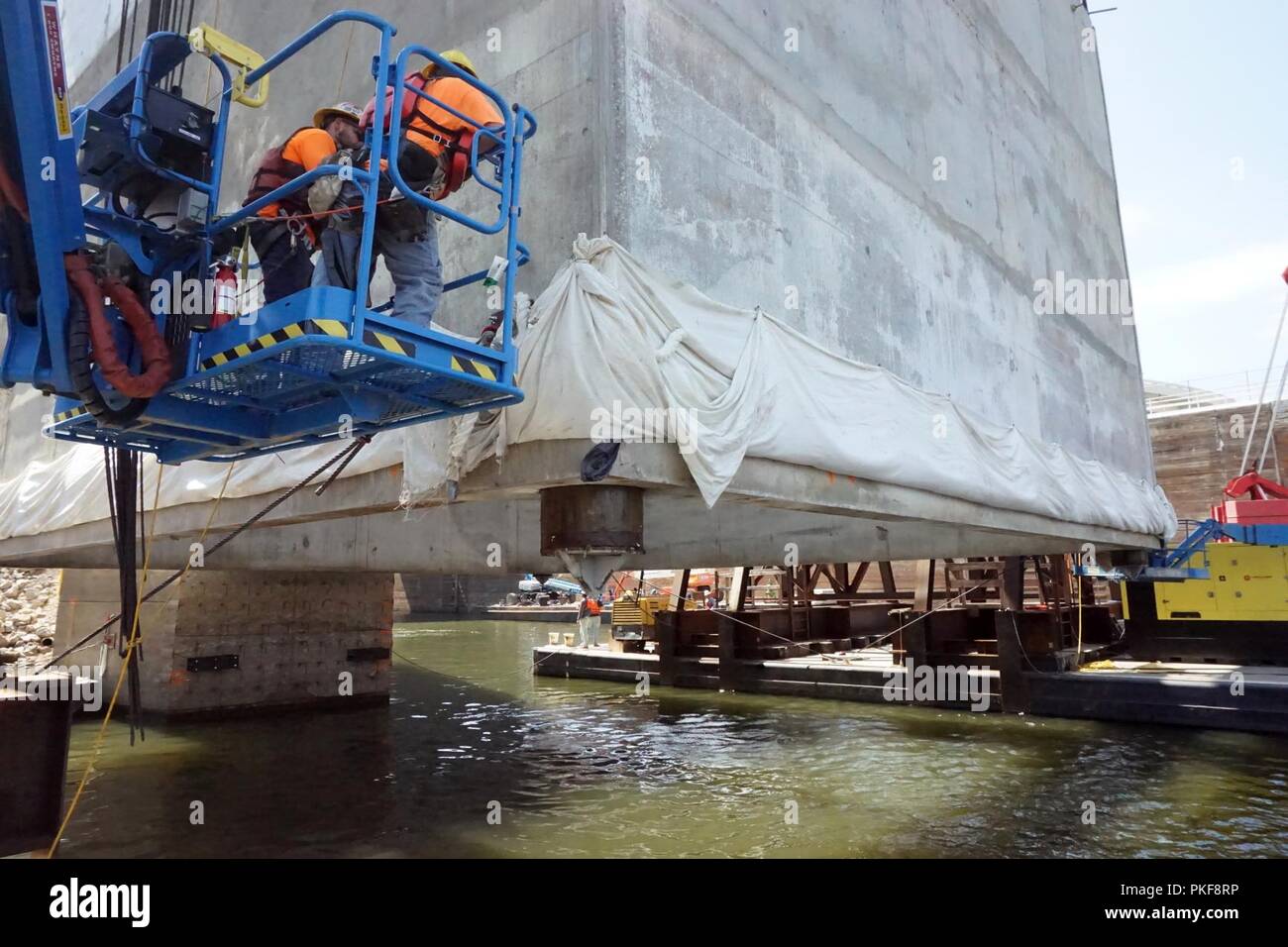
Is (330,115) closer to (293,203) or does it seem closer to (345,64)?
(293,203)

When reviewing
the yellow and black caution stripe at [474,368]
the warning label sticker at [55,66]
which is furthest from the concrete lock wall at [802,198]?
the warning label sticker at [55,66]

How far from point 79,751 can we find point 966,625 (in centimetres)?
1573

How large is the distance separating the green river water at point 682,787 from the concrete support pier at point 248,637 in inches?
30.7

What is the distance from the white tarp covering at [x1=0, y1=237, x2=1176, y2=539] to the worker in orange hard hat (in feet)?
4.08

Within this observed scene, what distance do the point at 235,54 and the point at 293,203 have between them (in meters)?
1.18

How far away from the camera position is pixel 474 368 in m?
4.42

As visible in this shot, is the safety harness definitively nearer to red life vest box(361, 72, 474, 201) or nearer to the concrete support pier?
red life vest box(361, 72, 474, 201)

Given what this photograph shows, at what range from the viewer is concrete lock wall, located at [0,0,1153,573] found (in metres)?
5.41

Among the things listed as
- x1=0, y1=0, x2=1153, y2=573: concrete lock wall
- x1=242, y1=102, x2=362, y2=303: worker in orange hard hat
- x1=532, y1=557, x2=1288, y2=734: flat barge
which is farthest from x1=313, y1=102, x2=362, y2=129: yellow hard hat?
x1=532, y1=557, x2=1288, y2=734: flat barge

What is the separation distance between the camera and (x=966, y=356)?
9023 millimetres

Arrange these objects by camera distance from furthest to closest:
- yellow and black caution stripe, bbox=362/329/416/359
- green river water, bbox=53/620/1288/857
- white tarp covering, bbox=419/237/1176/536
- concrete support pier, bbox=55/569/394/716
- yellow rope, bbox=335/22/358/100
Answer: concrete support pier, bbox=55/569/394/716 → green river water, bbox=53/620/1288/857 → yellow rope, bbox=335/22/358/100 → white tarp covering, bbox=419/237/1176/536 → yellow and black caution stripe, bbox=362/329/416/359

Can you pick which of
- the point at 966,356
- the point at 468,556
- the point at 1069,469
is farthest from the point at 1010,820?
the point at 468,556

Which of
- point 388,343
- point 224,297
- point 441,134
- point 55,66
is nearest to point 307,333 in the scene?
point 388,343
